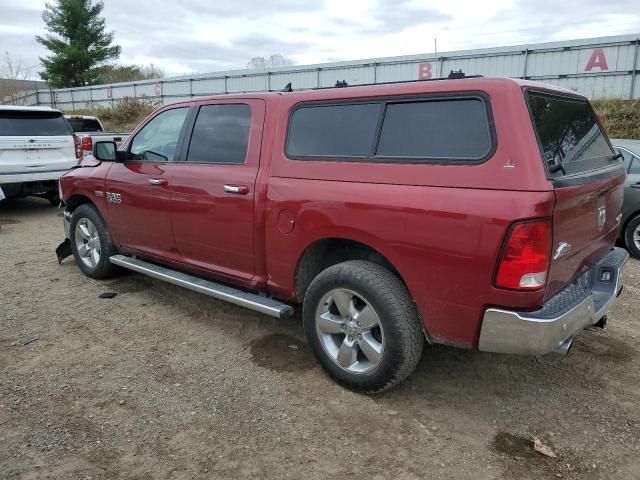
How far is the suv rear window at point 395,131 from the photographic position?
274 cm

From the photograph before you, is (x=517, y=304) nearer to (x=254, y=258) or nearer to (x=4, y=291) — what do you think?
(x=254, y=258)

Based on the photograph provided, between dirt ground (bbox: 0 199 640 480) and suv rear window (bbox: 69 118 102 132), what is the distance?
1057cm

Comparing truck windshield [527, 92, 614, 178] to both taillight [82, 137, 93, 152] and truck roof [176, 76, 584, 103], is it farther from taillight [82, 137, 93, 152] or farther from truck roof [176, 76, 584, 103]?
taillight [82, 137, 93, 152]

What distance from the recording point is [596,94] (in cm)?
1535

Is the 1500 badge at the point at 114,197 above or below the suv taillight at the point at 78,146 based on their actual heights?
below

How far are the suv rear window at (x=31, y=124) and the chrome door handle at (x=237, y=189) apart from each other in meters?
6.73

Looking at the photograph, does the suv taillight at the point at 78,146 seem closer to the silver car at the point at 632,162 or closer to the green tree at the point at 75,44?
the silver car at the point at 632,162

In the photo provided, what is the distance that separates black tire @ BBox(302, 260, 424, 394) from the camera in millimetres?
2971

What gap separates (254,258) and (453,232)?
160cm

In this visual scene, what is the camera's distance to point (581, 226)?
2.88 metres

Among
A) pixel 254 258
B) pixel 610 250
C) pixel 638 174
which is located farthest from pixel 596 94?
pixel 254 258

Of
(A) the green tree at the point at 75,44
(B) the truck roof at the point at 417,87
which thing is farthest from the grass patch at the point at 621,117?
(A) the green tree at the point at 75,44

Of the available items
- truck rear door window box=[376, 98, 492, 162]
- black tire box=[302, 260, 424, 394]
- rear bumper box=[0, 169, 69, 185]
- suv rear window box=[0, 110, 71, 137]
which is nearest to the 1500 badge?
black tire box=[302, 260, 424, 394]

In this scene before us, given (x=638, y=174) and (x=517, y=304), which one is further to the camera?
(x=638, y=174)
